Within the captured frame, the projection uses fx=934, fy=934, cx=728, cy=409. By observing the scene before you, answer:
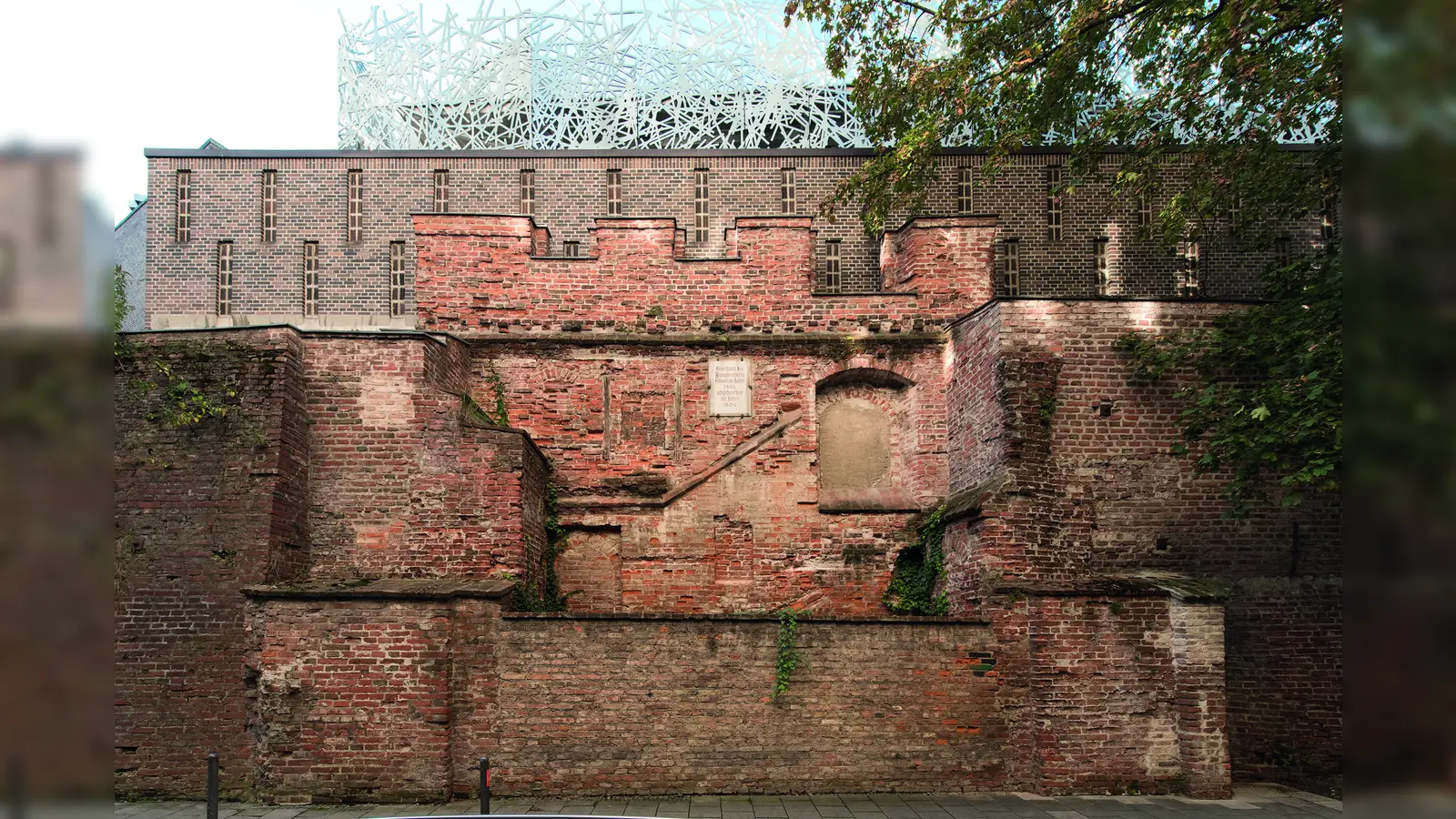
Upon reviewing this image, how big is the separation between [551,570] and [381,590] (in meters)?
3.51

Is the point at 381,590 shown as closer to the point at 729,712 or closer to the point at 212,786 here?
the point at 212,786

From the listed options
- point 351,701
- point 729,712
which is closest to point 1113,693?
point 729,712

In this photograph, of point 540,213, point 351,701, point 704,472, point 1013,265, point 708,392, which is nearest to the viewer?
point 351,701

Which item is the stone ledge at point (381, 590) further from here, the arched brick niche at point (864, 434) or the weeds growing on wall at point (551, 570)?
the arched brick niche at point (864, 434)

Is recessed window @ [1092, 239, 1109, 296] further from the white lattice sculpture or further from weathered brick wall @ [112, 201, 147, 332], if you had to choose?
weathered brick wall @ [112, 201, 147, 332]

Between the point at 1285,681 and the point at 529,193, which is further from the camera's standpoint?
the point at 529,193

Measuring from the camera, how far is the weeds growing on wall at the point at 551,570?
12699 millimetres

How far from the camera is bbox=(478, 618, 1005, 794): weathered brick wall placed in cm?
1038

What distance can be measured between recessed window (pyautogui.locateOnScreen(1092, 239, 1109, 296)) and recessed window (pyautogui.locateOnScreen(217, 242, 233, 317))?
1882 centimetres

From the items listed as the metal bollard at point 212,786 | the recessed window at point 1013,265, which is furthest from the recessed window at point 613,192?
the metal bollard at point 212,786

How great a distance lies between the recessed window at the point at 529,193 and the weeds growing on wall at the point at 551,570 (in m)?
9.15

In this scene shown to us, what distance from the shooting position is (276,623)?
400 inches

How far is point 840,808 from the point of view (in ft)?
32.2

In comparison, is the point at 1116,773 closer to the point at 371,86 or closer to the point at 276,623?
the point at 276,623
